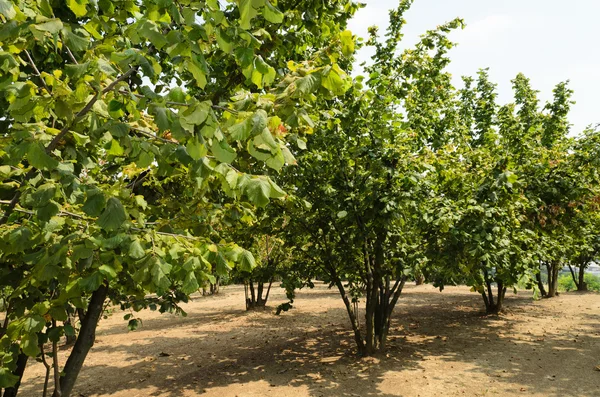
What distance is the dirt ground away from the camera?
25.6 ft

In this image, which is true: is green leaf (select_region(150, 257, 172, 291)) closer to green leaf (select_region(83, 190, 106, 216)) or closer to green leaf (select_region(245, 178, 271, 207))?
green leaf (select_region(83, 190, 106, 216))

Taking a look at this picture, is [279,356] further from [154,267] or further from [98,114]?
[98,114]

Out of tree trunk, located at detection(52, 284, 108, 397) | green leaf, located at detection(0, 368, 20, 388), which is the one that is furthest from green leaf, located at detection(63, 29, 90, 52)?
tree trunk, located at detection(52, 284, 108, 397)

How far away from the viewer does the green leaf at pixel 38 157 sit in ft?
7.11

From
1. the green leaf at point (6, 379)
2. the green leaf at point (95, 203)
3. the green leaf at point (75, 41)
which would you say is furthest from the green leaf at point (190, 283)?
the green leaf at point (75, 41)

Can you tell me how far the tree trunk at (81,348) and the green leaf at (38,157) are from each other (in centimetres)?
315

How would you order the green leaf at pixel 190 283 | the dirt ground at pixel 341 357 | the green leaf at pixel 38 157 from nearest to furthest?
the green leaf at pixel 38 157
the green leaf at pixel 190 283
the dirt ground at pixel 341 357

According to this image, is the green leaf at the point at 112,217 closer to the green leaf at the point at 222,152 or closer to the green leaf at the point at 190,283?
the green leaf at the point at 190,283

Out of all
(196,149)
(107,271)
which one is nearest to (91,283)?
(107,271)

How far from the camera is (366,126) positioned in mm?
8062

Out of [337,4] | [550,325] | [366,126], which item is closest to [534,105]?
[550,325]

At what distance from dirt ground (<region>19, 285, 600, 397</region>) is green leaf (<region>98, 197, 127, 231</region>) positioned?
20.8 ft

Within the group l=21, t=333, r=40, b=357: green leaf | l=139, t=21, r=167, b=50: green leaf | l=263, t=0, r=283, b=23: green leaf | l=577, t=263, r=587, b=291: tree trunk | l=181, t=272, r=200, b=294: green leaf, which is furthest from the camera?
l=577, t=263, r=587, b=291: tree trunk

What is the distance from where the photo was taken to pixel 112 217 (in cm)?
240
